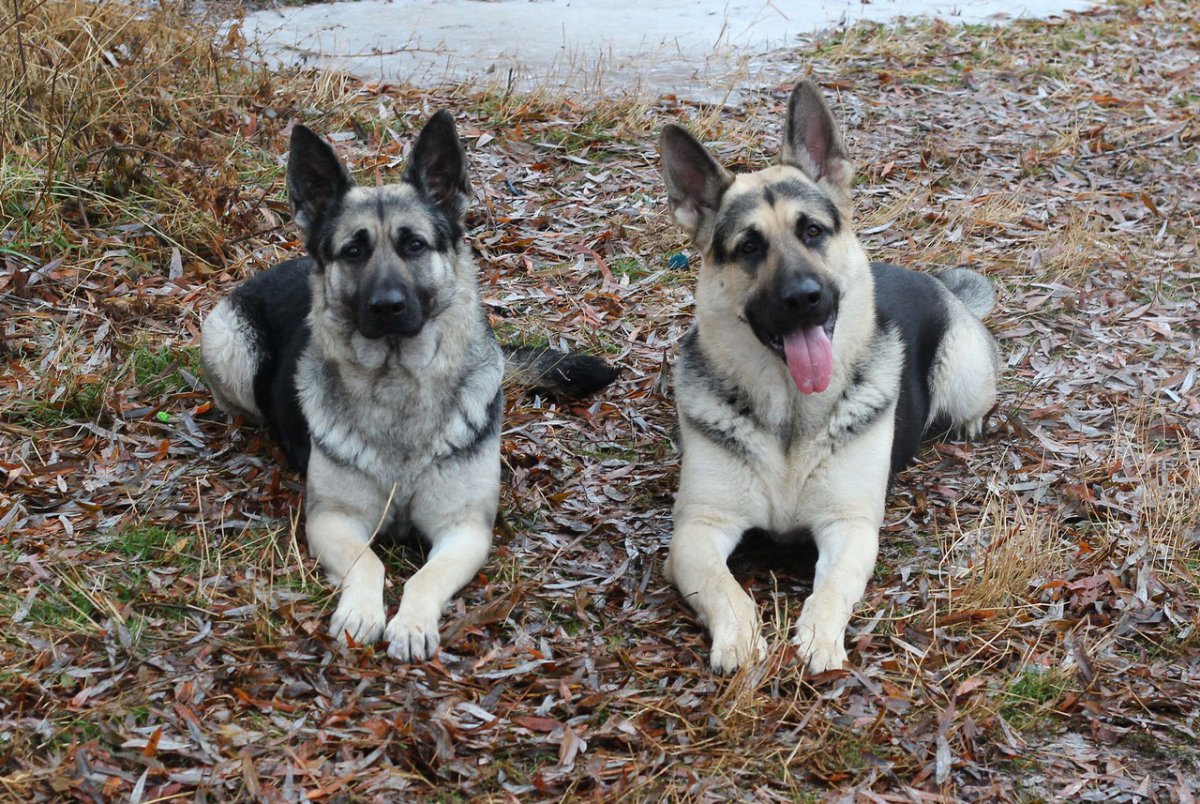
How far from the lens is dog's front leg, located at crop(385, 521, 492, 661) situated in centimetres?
407

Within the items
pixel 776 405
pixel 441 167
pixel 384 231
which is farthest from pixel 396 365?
pixel 776 405

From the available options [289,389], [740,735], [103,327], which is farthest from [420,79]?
[740,735]

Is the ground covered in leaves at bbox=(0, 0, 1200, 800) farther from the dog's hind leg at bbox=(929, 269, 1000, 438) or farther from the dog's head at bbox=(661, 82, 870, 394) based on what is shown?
the dog's head at bbox=(661, 82, 870, 394)

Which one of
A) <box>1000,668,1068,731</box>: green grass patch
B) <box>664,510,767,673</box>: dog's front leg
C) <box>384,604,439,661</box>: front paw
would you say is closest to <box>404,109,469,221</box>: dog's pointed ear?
<box>664,510,767,673</box>: dog's front leg

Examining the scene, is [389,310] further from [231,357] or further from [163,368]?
[163,368]

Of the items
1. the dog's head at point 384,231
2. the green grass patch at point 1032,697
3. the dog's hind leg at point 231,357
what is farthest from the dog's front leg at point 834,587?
the dog's hind leg at point 231,357

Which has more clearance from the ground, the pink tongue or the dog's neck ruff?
the pink tongue

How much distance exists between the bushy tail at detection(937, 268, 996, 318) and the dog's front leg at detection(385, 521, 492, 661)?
3.33m

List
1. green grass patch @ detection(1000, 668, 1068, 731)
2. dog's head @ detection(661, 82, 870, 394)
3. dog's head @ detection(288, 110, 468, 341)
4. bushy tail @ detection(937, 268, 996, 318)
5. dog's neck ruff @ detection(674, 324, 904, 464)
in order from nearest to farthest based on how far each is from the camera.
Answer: green grass patch @ detection(1000, 668, 1068, 731), dog's head @ detection(661, 82, 870, 394), dog's head @ detection(288, 110, 468, 341), dog's neck ruff @ detection(674, 324, 904, 464), bushy tail @ detection(937, 268, 996, 318)

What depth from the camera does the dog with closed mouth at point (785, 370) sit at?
4.56m

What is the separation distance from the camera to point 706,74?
10.2 meters

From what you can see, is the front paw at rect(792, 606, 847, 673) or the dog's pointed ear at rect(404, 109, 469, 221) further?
the dog's pointed ear at rect(404, 109, 469, 221)

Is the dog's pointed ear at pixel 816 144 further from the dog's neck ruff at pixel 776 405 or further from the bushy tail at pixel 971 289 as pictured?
the bushy tail at pixel 971 289

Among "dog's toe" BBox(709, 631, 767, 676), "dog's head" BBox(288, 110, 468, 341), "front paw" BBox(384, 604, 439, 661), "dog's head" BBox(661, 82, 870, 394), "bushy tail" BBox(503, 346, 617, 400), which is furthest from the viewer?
"bushy tail" BBox(503, 346, 617, 400)
